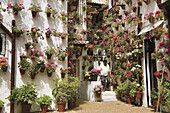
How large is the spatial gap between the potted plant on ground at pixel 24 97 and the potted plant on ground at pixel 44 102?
0.38 m

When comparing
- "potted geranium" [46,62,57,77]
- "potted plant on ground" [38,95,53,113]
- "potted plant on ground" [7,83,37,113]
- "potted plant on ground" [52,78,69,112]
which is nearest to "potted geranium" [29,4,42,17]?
"potted geranium" [46,62,57,77]

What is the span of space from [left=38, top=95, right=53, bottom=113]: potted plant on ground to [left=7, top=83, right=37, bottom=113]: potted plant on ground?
38 cm

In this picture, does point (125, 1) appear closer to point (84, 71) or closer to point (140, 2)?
point (140, 2)

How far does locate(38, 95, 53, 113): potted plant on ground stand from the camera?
22.7 ft

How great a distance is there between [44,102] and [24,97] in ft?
2.63

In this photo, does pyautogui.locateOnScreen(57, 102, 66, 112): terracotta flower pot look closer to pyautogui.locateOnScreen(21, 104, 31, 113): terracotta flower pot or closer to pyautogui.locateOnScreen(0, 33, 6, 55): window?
pyautogui.locateOnScreen(21, 104, 31, 113): terracotta flower pot

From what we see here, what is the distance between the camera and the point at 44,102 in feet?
22.9

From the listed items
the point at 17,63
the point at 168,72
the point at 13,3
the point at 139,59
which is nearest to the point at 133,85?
the point at 139,59

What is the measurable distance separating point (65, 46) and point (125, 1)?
13.9ft

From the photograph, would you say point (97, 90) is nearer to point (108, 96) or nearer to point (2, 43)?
point (108, 96)

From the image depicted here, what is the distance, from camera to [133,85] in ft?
27.5

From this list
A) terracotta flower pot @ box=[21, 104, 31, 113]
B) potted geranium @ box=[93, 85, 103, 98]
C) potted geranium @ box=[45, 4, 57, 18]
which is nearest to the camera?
terracotta flower pot @ box=[21, 104, 31, 113]

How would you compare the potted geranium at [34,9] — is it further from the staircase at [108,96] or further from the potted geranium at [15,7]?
the staircase at [108,96]

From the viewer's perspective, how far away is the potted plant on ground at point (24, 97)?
6.50 meters
